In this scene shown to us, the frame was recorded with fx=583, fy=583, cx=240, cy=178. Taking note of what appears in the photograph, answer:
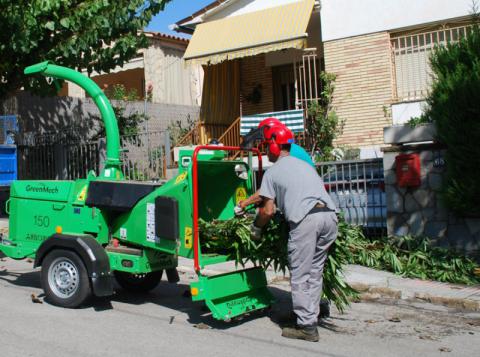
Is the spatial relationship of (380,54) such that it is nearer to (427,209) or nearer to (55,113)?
(427,209)

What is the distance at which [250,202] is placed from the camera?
574cm

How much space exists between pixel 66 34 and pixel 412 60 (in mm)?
7448

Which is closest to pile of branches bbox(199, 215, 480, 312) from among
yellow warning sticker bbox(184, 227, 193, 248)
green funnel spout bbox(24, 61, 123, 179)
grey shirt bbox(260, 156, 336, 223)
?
yellow warning sticker bbox(184, 227, 193, 248)

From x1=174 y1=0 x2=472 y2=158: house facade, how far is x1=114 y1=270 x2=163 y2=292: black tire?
23.3ft

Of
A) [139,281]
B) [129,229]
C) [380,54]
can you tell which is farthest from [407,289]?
[380,54]

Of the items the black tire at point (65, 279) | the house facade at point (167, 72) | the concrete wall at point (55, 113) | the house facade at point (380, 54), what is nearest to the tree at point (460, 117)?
the house facade at point (380, 54)

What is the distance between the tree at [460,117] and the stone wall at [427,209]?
0.22m

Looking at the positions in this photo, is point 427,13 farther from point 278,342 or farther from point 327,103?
point 278,342

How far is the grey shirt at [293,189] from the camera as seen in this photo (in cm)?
548

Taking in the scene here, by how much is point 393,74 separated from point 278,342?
9017 mm

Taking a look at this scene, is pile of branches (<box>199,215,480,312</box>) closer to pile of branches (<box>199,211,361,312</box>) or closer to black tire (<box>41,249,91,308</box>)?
pile of branches (<box>199,211,361,312</box>)

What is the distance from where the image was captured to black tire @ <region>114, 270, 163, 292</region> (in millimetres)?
7395

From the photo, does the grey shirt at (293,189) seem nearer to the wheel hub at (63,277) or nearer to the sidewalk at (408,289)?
the sidewalk at (408,289)

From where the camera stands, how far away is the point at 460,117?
8.19 meters
